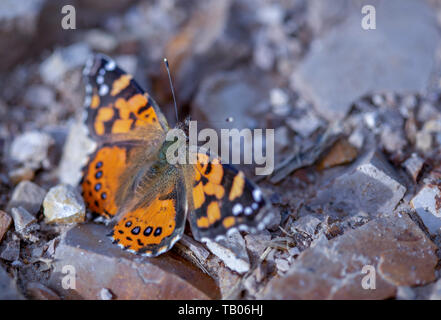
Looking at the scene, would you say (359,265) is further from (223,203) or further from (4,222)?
(4,222)

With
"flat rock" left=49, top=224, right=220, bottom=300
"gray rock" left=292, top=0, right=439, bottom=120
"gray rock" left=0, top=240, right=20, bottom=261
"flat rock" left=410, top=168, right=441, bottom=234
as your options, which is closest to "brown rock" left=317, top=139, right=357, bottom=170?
"gray rock" left=292, top=0, right=439, bottom=120

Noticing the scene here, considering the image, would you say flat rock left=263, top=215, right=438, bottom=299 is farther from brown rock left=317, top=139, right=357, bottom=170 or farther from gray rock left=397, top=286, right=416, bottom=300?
brown rock left=317, top=139, right=357, bottom=170

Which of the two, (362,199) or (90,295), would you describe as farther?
(362,199)

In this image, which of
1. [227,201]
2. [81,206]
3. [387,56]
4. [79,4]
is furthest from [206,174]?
[79,4]

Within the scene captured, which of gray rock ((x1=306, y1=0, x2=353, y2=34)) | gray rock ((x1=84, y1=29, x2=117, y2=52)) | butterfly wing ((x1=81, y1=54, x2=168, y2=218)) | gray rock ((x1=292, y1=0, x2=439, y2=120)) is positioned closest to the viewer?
butterfly wing ((x1=81, y1=54, x2=168, y2=218))

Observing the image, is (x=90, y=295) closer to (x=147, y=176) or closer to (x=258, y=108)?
(x=147, y=176)

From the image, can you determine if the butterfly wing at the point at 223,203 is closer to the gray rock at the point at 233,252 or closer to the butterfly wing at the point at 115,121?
the gray rock at the point at 233,252
